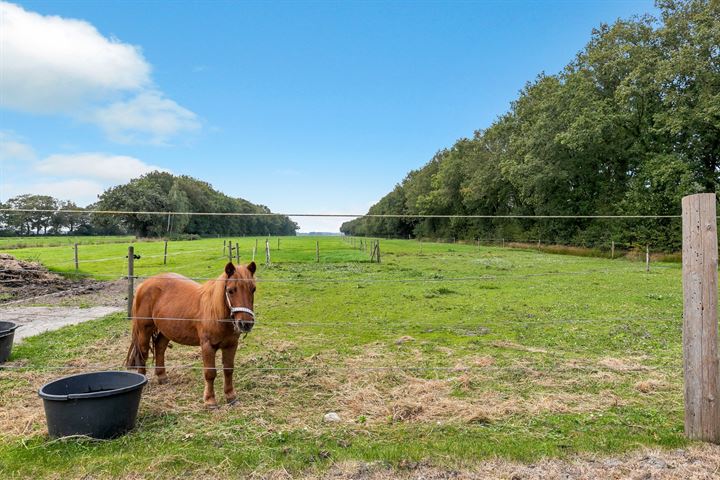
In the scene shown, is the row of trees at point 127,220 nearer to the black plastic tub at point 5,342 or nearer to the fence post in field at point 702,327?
the black plastic tub at point 5,342

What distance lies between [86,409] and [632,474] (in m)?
4.70

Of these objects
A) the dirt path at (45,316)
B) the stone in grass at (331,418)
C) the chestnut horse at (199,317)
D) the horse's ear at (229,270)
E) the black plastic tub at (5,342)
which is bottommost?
the dirt path at (45,316)

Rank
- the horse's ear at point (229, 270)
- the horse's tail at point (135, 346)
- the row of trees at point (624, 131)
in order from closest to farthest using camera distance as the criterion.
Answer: the horse's ear at point (229, 270) → the horse's tail at point (135, 346) → the row of trees at point (624, 131)

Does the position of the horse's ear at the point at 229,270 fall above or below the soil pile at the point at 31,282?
above

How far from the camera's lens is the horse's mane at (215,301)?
4.63 m

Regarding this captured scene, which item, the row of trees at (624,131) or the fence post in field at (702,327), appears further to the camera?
the row of trees at (624,131)

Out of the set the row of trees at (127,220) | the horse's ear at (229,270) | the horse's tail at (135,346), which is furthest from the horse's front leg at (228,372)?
the row of trees at (127,220)

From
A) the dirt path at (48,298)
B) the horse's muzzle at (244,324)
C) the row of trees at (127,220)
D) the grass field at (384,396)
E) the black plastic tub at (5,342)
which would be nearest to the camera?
the grass field at (384,396)

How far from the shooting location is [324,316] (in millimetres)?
10273

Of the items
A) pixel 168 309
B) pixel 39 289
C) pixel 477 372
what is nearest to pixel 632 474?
pixel 477 372

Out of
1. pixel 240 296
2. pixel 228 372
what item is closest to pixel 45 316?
pixel 228 372

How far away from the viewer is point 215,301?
15.4 feet

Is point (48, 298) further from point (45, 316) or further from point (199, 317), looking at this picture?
point (199, 317)

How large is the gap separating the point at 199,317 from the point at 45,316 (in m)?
8.12
